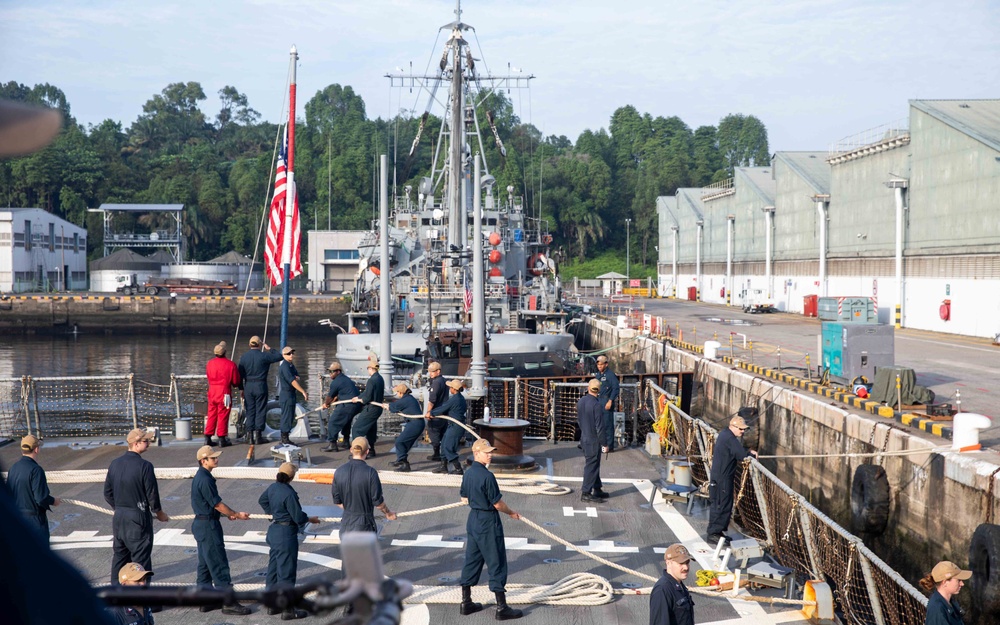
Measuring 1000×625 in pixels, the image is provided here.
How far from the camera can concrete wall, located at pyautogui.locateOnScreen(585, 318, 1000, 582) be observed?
13.4m

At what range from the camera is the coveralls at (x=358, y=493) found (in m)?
9.48

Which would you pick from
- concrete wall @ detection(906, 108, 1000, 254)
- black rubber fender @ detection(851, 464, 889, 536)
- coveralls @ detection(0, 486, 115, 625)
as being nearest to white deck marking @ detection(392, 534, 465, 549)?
black rubber fender @ detection(851, 464, 889, 536)

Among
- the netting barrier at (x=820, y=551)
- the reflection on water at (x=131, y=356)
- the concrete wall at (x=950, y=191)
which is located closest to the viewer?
the netting barrier at (x=820, y=551)

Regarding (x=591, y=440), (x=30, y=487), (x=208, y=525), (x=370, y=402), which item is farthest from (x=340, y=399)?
(x=30, y=487)

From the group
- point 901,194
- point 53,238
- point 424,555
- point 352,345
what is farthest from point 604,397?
point 53,238

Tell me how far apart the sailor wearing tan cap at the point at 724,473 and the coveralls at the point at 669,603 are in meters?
4.46

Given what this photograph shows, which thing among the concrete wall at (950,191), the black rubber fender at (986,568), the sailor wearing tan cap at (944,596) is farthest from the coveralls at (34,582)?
the concrete wall at (950,191)

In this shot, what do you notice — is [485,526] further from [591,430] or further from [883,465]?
[883,465]

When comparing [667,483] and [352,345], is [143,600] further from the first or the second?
[352,345]

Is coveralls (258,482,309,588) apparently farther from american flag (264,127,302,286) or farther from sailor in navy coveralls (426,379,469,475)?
american flag (264,127,302,286)

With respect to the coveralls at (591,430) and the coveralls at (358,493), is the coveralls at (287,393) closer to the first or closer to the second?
the coveralls at (591,430)

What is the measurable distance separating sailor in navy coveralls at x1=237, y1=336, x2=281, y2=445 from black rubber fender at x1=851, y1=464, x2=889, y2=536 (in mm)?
10840

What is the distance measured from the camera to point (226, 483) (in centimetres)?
1470

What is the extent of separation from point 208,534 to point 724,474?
6.43 meters
